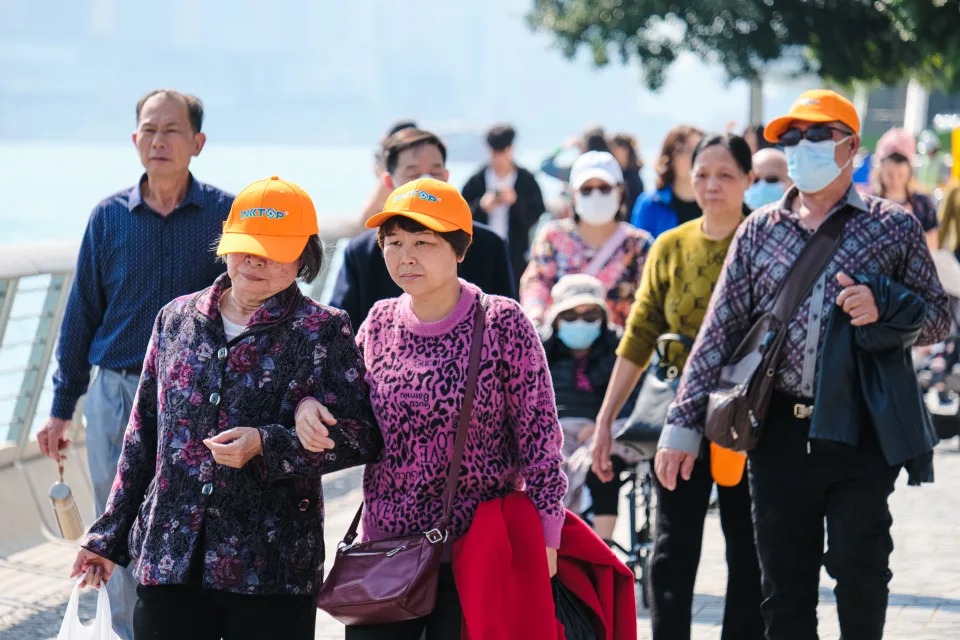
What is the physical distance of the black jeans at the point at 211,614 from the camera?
4.10 metres

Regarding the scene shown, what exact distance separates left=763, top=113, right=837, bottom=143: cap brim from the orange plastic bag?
101cm

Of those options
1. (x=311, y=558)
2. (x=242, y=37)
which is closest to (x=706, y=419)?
(x=311, y=558)

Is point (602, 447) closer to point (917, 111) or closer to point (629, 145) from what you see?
point (629, 145)

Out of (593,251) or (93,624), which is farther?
(593,251)

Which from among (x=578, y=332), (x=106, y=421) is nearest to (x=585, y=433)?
(x=578, y=332)

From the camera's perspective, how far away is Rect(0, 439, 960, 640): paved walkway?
255 inches

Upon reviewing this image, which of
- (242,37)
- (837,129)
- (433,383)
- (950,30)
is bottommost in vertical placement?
(433,383)

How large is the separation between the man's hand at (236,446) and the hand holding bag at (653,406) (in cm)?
225

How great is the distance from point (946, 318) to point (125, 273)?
2674mm

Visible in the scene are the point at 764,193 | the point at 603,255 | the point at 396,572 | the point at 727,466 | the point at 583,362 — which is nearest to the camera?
the point at 396,572

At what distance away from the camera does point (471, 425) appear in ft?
13.5

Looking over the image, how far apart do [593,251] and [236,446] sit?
380 centimetres

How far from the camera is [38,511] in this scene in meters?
8.14

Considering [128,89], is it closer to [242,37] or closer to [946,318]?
[242,37]
